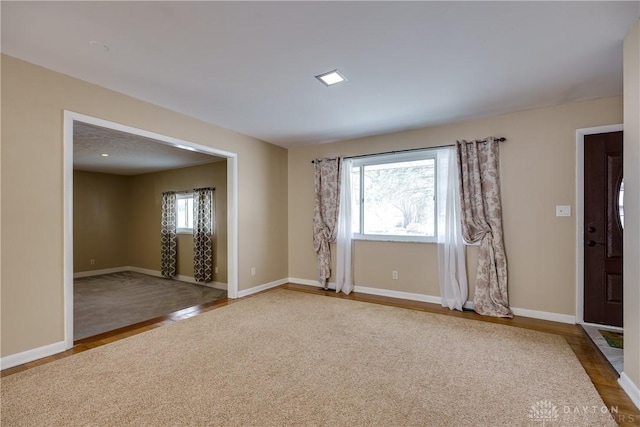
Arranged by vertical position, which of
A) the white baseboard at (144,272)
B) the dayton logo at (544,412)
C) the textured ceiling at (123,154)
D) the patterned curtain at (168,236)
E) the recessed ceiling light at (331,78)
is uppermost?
the recessed ceiling light at (331,78)

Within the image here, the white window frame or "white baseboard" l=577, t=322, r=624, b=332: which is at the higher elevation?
the white window frame

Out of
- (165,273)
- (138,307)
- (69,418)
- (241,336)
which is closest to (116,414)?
(69,418)

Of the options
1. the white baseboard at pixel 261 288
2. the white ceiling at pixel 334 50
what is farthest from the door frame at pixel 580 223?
the white baseboard at pixel 261 288

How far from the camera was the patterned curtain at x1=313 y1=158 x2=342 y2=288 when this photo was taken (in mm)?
4906

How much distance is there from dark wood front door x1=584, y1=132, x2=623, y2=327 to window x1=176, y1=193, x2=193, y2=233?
653 cm

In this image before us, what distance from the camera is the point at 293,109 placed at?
139 inches

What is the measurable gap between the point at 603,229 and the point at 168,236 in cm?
720

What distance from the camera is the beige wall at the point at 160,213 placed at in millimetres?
5914

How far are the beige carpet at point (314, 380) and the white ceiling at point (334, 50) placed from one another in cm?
244

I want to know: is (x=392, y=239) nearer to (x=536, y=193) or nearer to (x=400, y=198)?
(x=400, y=198)

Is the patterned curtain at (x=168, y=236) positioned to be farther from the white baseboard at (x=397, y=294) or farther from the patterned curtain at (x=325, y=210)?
the white baseboard at (x=397, y=294)

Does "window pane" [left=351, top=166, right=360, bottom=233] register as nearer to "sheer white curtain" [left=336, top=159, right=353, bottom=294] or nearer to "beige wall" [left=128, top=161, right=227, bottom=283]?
"sheer white curtain" [left=336, top=159, right=353, bottom=294]

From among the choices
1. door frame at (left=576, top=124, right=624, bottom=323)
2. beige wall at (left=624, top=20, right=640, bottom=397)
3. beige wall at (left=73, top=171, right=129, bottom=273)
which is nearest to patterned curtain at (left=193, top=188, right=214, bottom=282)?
beige wall at (left=73, top=171, right=129, bottom=273)

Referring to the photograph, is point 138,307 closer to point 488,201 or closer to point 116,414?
point 116,414
